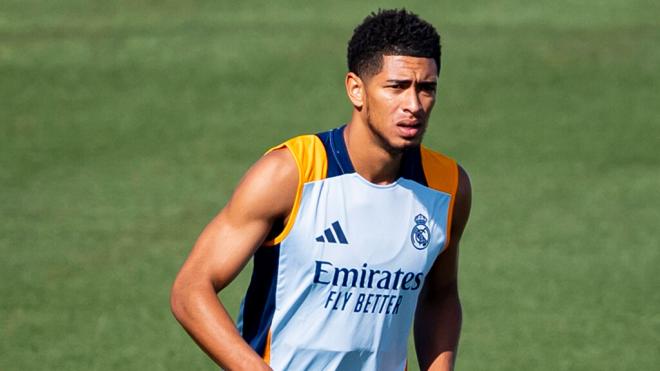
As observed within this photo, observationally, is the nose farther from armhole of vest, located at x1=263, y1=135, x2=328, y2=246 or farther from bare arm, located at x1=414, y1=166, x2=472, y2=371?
bare arm, located at x1=414, y1=166, x2=472, y2=371

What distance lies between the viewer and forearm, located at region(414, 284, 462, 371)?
19.6ft

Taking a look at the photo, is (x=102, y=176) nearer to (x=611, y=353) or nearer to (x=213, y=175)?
(x=213, y=175)

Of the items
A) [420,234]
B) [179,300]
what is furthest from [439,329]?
[179,300]

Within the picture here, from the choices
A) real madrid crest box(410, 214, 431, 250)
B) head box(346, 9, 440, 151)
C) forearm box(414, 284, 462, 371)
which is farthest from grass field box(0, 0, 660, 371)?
head box(346, 9, 440, 151)

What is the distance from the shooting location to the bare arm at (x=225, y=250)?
5.32 m

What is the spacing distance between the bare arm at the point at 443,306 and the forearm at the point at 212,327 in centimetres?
98

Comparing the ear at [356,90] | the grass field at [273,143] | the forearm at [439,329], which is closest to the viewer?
the ear at [356,90]

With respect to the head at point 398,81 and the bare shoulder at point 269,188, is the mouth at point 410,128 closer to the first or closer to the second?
the head at point 398,81

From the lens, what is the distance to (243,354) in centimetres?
524

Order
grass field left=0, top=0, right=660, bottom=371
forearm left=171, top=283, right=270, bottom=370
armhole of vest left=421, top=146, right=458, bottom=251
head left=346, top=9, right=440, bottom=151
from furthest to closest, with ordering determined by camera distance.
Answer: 1. grass field left=0, top=0, right=660, bottom=371
2. armhole of vest left=421, top=146, right=458, bottom=251
3. head left=346, top=9, right=440, bottom=151
4. forearm left=171, top=283, right=270, bottom=370

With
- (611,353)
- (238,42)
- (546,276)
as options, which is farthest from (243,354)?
(238,42)

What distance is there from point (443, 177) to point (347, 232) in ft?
1.62

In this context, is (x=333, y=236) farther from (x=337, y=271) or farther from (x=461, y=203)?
(x=461, y=203)

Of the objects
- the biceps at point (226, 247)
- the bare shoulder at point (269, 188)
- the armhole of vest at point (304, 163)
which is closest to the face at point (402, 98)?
the armhole of vest at point (304, 163)
